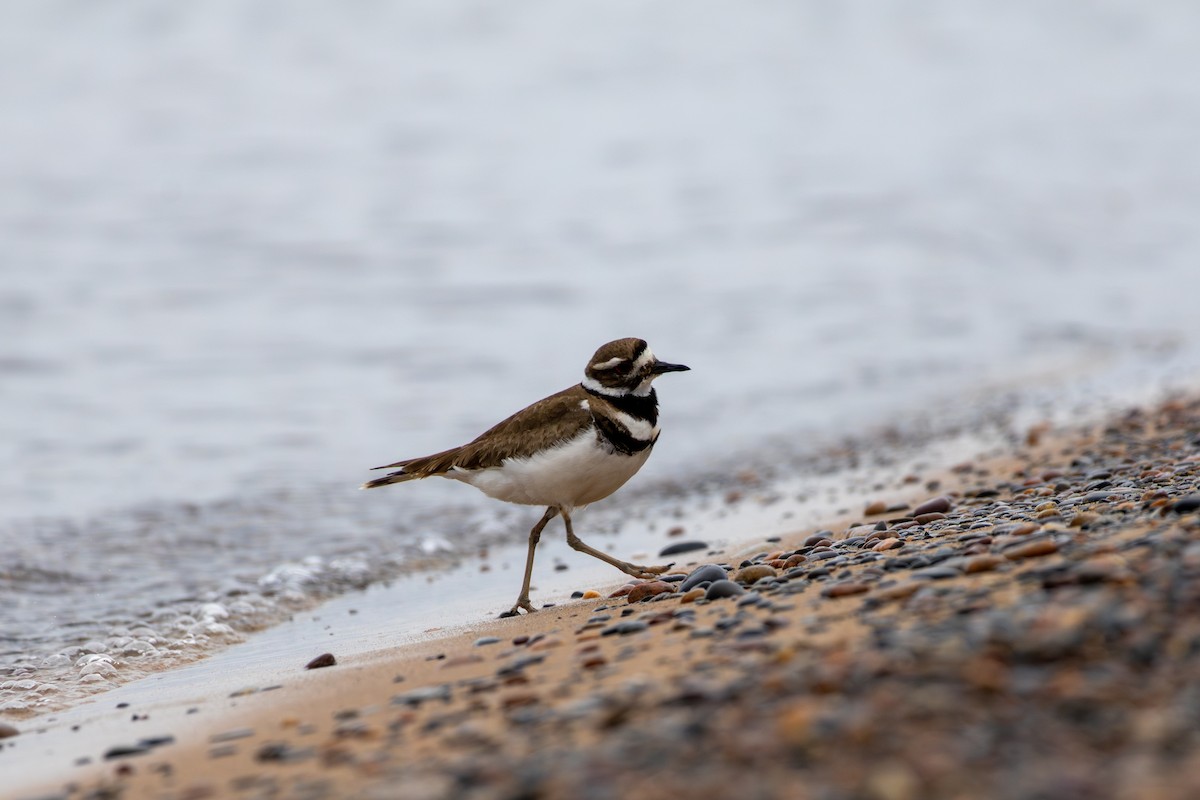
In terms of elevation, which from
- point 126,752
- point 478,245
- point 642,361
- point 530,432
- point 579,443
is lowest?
point 126,752

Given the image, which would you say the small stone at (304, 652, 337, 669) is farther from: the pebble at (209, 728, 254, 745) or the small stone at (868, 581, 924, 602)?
the small stone at (868, 581, 924, 602)

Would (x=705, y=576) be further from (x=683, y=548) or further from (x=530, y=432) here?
(x=683, y=548)

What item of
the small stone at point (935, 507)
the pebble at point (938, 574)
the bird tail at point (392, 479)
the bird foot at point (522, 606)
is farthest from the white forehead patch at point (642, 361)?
the pebble at point (938, 574)

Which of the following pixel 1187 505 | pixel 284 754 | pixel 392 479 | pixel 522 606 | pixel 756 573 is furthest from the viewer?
pixel 392 479

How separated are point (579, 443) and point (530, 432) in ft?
1.14

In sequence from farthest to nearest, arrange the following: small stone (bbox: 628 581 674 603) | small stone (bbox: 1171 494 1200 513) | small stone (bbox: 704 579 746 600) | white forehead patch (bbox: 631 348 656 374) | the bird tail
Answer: the bird tail → white forehead patch (bbox: 631 348 656 374) → small stone (bbox: 628 581 674 603) → small stone (bbox: 704 579 746 600) → small stone (bbox: 1171 494 1200 513)

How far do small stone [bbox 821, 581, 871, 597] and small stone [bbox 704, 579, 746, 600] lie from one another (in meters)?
0.65

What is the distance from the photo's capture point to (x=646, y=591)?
6168 mm

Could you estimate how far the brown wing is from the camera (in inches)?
262

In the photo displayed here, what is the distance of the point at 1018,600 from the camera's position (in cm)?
407

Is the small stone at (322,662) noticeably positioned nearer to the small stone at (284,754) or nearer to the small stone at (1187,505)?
the small stone at (284,754)

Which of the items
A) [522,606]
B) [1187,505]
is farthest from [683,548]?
[1187,505]

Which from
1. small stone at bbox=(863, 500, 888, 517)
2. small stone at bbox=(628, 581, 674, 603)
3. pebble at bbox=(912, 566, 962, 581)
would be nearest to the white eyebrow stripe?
small stone at bbox=(628, 581, 674, 603)

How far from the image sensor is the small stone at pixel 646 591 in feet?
20.1
